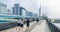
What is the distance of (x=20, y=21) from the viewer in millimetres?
16688

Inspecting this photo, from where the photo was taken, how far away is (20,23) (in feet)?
54.9

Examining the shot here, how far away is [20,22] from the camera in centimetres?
1670

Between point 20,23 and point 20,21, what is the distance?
243mm

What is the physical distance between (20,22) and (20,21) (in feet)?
0.40

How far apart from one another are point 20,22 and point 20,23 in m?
0.12
